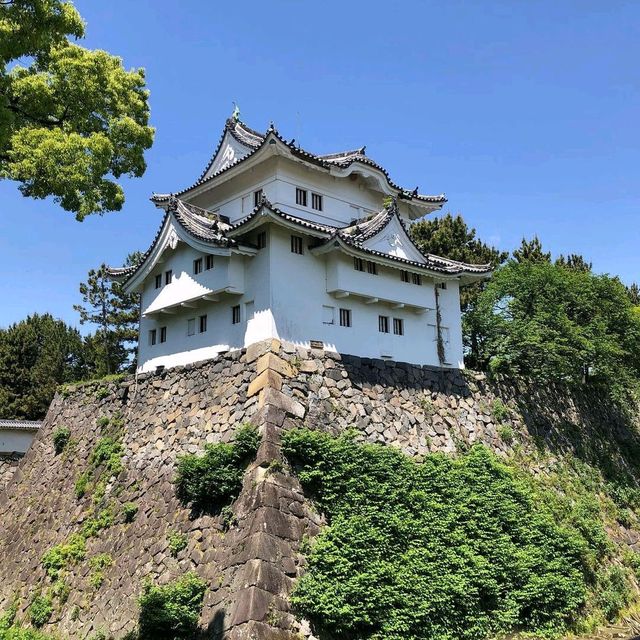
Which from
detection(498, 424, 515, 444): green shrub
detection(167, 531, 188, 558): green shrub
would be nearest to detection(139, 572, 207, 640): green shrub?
detection(167, 531, 188, 558): green shrub

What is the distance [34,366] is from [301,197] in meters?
26.3

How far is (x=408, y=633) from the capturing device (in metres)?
13.7

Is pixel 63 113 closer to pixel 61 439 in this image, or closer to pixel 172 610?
pixel 172 610

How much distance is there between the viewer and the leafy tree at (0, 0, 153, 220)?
10727 millimetres

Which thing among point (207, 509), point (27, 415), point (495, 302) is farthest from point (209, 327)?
point (27, 415)

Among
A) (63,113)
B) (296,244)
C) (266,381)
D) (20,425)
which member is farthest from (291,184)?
(20,425)

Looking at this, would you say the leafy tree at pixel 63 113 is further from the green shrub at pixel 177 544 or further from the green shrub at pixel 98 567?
the green shrub at pixel 98 567

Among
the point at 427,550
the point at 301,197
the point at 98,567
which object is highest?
the point at 301,197

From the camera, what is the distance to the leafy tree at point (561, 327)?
79.0 feet

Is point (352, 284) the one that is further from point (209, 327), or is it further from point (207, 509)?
point (207, 509)

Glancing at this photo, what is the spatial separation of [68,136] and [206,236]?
8022 mm

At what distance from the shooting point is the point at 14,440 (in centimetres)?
3097

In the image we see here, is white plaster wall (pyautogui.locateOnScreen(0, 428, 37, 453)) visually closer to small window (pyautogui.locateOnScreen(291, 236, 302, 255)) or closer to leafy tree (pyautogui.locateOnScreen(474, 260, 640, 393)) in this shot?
small window (pyautogui.locateOnScreen(291, 236, 302, 255))

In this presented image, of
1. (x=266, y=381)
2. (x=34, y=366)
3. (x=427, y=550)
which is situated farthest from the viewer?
(x=34, y=366)
